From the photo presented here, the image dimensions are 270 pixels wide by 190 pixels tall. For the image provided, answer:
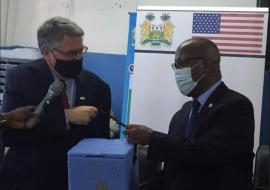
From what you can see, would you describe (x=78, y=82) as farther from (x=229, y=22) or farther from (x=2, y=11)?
(x=2, y=11)

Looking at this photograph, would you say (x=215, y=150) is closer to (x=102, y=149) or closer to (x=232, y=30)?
(x=102, y=149)

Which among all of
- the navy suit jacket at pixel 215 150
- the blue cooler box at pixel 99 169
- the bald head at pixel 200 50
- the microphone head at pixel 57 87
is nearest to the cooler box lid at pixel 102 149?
the blue cooler box at pixel 99 169

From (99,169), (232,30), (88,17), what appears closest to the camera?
(99,169)

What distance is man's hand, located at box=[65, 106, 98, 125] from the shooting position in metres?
1.71

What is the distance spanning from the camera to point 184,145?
152cm

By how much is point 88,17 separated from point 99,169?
9.41 ft

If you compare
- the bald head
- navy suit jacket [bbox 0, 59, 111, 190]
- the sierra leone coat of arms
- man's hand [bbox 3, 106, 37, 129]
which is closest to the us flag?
the sierra leone coat of arms

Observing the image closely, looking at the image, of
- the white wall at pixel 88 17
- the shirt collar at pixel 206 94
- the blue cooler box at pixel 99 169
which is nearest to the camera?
the blue cooler box at pixel 99 169

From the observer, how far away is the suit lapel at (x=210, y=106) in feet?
5.27

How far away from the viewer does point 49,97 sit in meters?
1.65

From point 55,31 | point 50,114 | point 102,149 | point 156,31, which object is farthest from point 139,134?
point 156,31

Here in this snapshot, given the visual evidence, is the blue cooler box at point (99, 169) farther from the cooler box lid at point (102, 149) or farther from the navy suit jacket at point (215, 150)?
the navy suit jacket at point (215, 150)

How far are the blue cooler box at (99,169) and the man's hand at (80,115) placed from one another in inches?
9.4

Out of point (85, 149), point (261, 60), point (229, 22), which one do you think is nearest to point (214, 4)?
point (229, 22)
